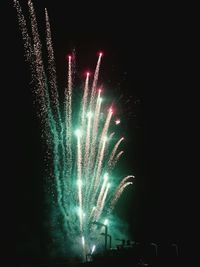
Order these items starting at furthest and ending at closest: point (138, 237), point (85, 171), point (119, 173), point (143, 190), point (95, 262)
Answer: point (143, 190) < point (119, 173) < point (138, 237) < point (85, 171) < point (95, 262)

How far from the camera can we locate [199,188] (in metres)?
48.2

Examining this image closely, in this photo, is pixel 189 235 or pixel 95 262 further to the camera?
pixel 189 235

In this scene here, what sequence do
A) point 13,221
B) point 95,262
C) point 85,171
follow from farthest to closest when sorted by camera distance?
1. point 13,221
2. point 85,171
3. point 95,262

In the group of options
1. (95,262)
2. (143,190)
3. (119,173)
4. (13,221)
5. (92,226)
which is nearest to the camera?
(95,262)

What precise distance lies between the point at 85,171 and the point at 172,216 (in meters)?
30.6

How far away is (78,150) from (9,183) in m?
24.6

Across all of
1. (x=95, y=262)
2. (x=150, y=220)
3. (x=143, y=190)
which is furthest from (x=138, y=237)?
(x=95, y=262)

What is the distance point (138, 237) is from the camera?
45906 millimetres

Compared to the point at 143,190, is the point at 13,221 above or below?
below

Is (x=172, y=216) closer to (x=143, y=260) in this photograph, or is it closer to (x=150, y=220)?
(x=150, y=220)

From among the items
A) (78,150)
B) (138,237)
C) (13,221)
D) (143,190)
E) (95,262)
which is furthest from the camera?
(143,190)

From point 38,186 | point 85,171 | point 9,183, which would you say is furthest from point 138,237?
point 85,171

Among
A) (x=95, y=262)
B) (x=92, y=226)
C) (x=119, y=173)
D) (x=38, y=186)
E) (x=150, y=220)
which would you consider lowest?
(x=95, y=262)

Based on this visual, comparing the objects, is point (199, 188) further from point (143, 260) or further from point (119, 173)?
point (143, 260)
